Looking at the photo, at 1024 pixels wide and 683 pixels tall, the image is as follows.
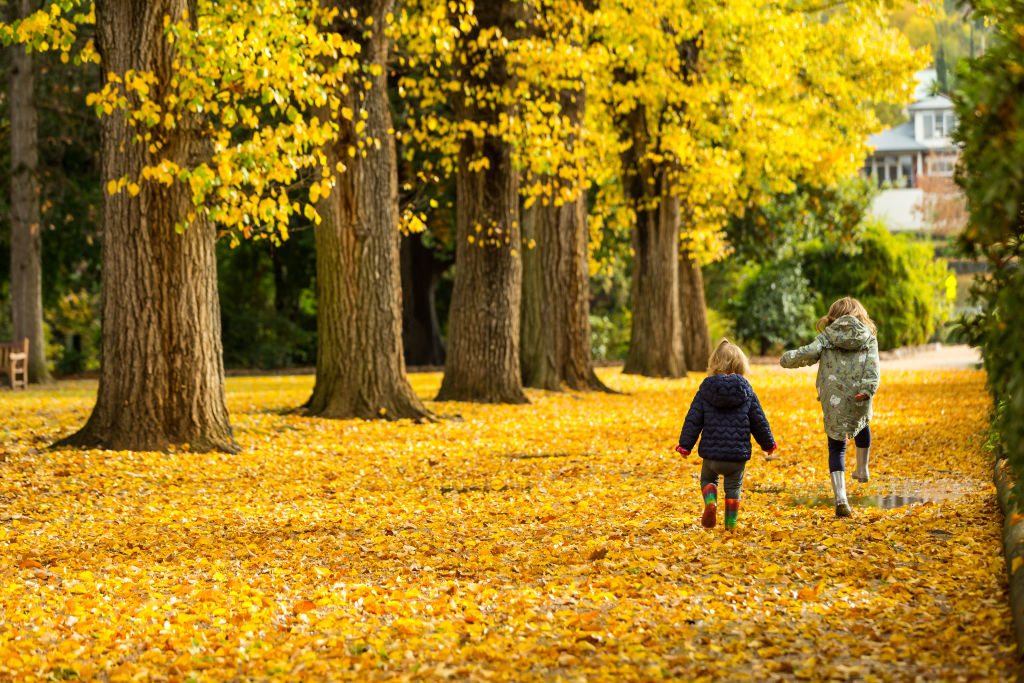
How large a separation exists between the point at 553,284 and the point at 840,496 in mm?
12861

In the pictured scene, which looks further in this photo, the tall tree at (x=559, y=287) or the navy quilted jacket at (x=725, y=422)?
the tall tree at (x=559, y=287)

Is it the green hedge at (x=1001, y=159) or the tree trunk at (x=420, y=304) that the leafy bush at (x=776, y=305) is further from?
the green hedge at (x=1001, y=159)

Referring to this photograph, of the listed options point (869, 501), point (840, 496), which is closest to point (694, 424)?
point (840, 496)

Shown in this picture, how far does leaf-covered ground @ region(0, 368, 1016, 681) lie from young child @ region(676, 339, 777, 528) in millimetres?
250

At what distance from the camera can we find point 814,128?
27.6 m

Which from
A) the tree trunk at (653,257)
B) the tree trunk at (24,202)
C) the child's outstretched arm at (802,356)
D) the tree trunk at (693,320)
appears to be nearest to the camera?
the child's outstretched arm at (802,356)

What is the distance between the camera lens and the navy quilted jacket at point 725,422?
8.04 m

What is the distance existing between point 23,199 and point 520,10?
39.9 feet

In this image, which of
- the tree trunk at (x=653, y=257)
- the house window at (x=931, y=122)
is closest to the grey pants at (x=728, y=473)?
the tree trunk at (x=653, y=257)

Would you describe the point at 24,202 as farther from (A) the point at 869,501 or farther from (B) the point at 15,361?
(A) the point at 869,501

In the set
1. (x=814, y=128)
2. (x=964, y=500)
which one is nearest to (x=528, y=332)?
(x=814, y=128)

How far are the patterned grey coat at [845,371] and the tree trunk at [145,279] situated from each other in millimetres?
6204

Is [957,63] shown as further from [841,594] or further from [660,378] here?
[660,378]

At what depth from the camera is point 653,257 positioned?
26.0m
